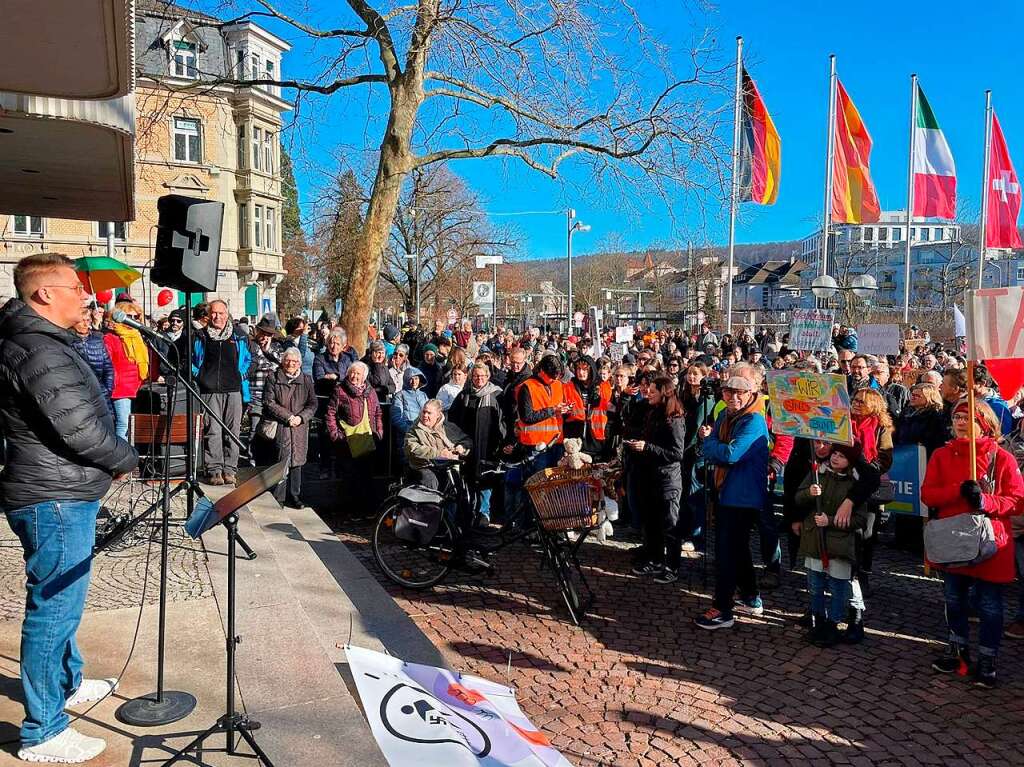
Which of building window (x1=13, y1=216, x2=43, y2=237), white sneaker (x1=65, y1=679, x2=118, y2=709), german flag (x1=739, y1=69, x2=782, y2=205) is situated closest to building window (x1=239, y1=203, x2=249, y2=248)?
building window (x1=13, y1=216, x2=43, y2=237)

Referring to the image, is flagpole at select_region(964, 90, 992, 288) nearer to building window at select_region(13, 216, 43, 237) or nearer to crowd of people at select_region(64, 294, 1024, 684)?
crowd of people at select_region(64, 294, 1024, 684)

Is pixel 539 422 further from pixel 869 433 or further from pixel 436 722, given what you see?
pixel 436 722

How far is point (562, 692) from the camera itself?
16.6ft

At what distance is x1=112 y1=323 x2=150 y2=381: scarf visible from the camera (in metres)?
9.46

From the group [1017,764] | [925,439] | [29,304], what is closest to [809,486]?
[1017,764]

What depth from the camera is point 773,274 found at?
10119 centimetres

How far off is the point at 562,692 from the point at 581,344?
1428 centimetres

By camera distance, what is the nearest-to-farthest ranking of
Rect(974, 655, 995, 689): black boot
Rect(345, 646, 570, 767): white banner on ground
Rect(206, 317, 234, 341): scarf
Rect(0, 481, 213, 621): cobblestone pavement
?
Rect(345, 646, 570, 767): white banner on ground < Rect(974, 655, 995, 689): black boot < Rect(0, 481, 213, 621): cobblestone pavement < Rect(206, 317, 234, 341): scarf

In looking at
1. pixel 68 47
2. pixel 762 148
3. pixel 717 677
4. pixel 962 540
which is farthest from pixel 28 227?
pixel 962 540

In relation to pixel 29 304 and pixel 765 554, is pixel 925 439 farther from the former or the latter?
pixel 29 304

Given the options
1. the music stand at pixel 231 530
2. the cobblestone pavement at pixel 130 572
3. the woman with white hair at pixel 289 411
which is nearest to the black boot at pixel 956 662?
the music stand at pixel 231 530

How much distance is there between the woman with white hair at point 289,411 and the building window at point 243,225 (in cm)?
3872

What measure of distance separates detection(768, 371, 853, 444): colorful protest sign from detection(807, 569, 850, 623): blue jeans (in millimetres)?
997

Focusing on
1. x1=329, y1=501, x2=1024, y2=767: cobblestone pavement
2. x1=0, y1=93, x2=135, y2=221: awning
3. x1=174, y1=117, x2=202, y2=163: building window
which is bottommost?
x1=329, y1=501, x2=1024, y2=767: cobblestone pavement
